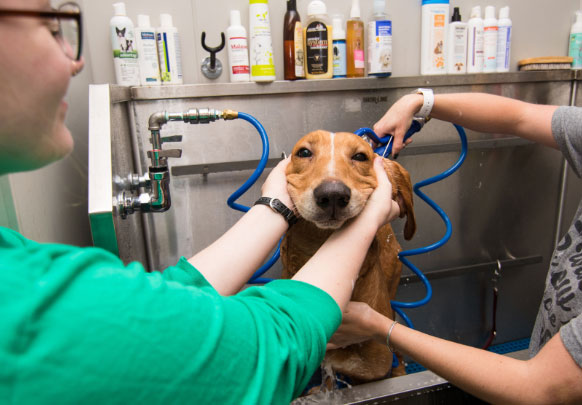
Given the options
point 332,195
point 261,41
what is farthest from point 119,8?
point 332,195

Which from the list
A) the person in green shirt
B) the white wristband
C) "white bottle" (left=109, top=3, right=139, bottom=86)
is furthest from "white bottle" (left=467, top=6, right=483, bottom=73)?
the person in green shirt

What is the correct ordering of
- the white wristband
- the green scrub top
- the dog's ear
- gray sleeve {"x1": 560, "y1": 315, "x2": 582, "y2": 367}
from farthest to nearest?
1. the white wristband
2. the dog's ear
3. gray sleeve {"x1": 560, "y1": 315, "x2": 582, "y2": 367}
4. the green scrub top

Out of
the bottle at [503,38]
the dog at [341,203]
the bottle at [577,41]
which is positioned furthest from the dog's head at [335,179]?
the bottle at [577,41]

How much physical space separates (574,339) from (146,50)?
155cm

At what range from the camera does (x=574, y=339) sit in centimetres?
78

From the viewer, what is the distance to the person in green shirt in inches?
14.1

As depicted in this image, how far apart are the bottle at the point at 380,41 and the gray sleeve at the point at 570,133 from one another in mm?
705

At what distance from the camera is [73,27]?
468 millimetres

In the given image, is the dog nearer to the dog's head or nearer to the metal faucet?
the dog's head

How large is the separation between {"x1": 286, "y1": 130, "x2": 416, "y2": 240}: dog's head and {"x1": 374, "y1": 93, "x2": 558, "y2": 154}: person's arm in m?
0.17

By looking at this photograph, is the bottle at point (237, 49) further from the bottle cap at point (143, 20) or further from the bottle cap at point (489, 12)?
the bottle cap at point (489, 12)

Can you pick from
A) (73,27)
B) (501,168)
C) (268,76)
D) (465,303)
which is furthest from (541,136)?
(73,27)

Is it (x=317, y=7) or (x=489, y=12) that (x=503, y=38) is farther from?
(x=317, y=7)

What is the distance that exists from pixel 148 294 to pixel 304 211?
56 centimetres
